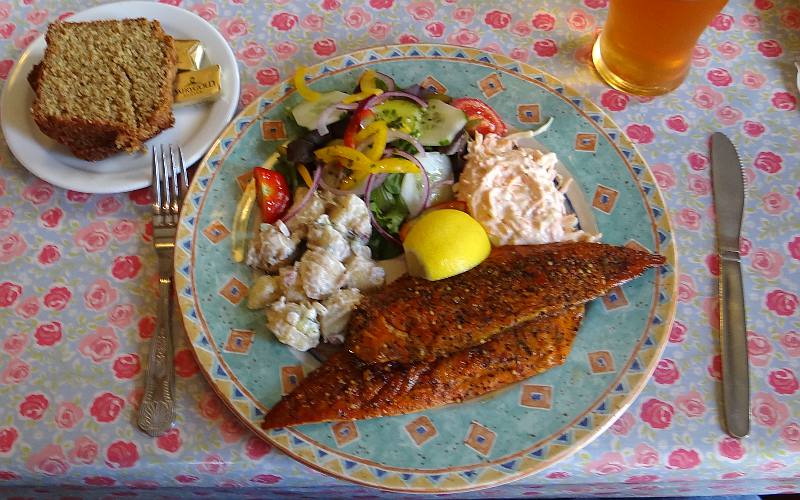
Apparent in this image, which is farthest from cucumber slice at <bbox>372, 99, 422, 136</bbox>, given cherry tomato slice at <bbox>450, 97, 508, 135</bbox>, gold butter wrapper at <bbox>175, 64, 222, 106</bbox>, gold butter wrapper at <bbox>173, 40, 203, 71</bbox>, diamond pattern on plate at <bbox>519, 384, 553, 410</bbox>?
diamond pattern on plate at <bbox>519, 384, 553, 410</bbox>

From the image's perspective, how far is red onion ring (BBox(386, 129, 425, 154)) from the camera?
5.12ft

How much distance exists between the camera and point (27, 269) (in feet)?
5.05

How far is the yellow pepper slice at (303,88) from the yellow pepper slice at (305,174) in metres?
0.20

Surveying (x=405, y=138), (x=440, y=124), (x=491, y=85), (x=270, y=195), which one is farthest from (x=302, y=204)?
(x=491, y=85)

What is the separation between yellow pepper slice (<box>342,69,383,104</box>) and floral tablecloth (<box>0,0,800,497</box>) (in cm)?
27

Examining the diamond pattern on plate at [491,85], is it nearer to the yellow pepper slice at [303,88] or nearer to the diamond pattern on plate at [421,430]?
the yellow pepper slice at [303,88]

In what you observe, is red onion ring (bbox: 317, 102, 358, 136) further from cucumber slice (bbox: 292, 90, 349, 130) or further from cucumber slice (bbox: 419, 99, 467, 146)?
cucumber slice (bbox: 419, 99, 467, 146)

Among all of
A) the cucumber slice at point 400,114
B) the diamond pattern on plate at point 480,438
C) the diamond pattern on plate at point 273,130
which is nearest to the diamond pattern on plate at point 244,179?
the diamond pattern on plate at point 273,130

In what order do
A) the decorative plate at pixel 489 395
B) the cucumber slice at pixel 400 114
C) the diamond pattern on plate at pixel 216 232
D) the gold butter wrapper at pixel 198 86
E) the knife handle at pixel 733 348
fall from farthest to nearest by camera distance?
the gold butter wrapper at pixel 198 86, the cucumber slice at pixel 400 114, the diamond pattern on plate at pixel 216 232, the knife handle at pixel 733 348, the decorative plate at pixel 489 395

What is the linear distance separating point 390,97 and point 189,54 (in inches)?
24.5

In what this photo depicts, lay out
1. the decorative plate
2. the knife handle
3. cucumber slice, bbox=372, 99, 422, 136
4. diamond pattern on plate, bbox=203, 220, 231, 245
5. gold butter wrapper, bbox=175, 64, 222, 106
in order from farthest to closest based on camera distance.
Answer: gold butter wrapper, bbox=175, 64, 222, 106 → cucumber slice, bbox=372, 99, 422, 136 → diamond pattern on plate, bbox=203, 220, 231, 245 → the knife handle → the decorative plate

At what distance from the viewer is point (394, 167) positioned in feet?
4.99

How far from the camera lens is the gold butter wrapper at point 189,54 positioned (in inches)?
68.8

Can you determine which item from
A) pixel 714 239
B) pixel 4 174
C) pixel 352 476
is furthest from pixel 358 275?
pixel 4 174
